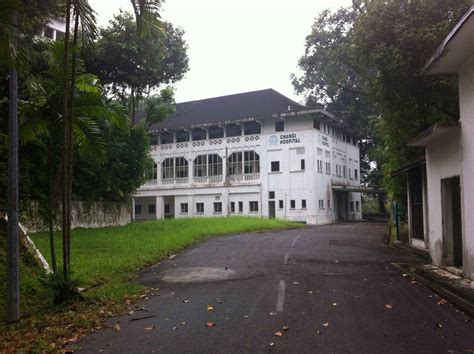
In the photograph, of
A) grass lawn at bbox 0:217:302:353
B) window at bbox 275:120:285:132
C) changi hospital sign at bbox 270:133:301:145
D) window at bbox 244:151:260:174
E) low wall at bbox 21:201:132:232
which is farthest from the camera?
window at bbox 244:151:260:174

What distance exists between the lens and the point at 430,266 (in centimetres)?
1214

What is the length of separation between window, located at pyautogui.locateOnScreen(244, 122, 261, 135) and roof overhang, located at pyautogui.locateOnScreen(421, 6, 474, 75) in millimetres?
36512

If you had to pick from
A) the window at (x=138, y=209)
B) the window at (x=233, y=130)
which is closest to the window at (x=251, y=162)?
the window at (x=233, y=130)

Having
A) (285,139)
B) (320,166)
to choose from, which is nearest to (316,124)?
(285,139)

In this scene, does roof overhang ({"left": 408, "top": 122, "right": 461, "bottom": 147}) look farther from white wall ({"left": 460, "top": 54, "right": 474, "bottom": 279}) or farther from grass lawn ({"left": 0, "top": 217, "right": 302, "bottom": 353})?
grass lawn ({"left": 0, "top": 217, "right": 302, "bottom": 353})

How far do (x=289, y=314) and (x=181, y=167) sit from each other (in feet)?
148

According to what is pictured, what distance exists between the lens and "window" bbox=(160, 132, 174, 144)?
173 feet

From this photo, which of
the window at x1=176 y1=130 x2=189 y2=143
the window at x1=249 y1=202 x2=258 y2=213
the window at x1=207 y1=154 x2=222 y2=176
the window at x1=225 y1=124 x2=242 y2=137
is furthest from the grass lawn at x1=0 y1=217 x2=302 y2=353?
the window at x1=176 y1=130 x2=189 y2=143

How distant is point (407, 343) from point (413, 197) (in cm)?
1250

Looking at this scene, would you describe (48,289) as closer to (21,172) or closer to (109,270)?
(109,270)

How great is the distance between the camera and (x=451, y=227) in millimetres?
11672

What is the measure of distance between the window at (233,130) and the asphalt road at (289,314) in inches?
1424

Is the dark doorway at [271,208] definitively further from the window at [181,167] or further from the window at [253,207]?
the window at [181,167]

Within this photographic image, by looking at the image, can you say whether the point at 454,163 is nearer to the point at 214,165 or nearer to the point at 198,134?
the point at 214,165
